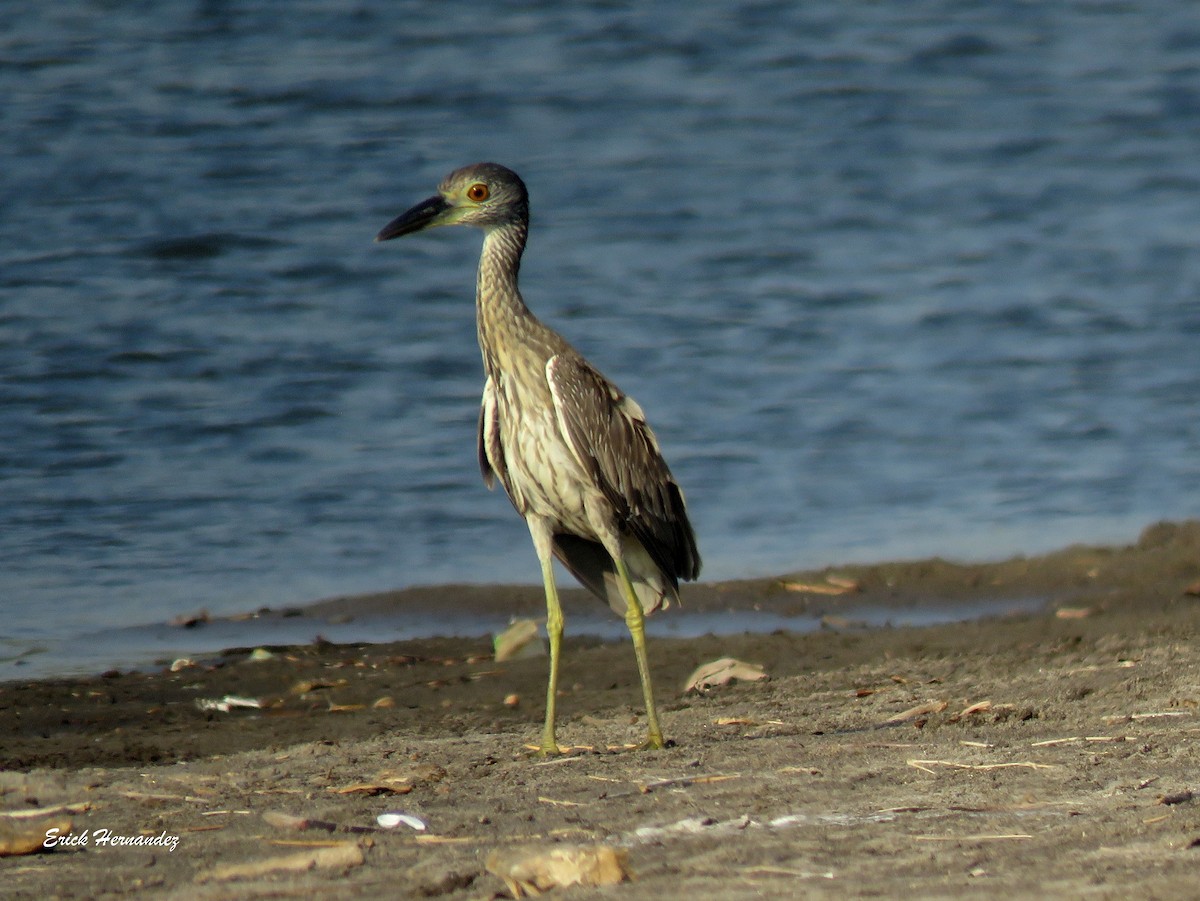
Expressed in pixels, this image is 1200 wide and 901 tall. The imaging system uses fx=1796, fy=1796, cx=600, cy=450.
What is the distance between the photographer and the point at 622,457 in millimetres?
6148

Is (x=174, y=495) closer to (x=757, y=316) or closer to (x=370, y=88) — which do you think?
(x=757, y=316)

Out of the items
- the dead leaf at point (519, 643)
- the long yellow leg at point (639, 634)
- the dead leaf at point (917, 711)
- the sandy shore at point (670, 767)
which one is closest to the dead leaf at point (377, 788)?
the sandy shore at point (670, 767)

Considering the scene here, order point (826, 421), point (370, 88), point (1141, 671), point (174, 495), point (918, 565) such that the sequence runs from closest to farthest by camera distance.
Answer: point (1141, 671)
point (918, 565)
point (174, 495)
point (826, 421)
point (370, 88)

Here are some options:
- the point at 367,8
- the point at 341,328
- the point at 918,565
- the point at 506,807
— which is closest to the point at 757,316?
the point at 341,328

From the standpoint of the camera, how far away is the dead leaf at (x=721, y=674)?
714 centimetres

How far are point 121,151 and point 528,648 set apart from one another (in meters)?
9.63

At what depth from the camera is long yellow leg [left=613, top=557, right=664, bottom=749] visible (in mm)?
5750

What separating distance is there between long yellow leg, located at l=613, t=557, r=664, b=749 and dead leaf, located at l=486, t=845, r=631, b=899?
6.40 feet

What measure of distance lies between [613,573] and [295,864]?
2679mm

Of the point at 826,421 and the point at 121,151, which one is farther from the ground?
the point at 121,151

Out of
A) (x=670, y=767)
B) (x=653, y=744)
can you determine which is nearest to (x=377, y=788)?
(x=670, y=767)

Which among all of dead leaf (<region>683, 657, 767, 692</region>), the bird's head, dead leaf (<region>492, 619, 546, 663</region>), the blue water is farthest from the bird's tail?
the blue water

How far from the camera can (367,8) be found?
64.9 feet

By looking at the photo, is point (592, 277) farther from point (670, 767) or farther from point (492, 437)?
point (670, 767)
